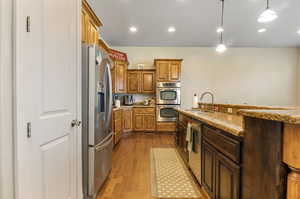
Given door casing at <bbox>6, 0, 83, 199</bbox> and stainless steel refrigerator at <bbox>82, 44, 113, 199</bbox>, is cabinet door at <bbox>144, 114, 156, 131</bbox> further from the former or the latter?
door casing at <bbox>6, 0, 83, 199</bbox>

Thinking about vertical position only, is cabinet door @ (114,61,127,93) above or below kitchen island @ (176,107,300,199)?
above

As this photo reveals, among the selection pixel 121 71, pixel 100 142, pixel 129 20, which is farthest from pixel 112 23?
pixel 100 142

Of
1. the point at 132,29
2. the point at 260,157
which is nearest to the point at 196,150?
the point at 260,157

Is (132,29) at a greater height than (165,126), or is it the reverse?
(132,29)

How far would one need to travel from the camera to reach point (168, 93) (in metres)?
5.62

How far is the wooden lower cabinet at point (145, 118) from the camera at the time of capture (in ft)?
18.6

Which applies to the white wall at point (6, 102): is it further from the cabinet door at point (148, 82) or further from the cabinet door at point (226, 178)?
the cabinet door at point (148, 82)

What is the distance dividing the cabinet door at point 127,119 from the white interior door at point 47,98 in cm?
372

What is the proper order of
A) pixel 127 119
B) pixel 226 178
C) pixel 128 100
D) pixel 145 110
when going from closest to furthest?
pixel 226 178 → pixel 127 119 → pixel 145 110 → pixel 128 100

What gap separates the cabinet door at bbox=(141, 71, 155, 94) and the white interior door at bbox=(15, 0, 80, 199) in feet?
13.9

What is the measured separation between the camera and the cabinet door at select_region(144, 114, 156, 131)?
5.68m

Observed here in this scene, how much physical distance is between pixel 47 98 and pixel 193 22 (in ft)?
13.4

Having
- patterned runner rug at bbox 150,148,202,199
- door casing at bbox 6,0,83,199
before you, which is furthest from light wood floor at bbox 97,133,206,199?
door casing at bbox 6,0,83,199

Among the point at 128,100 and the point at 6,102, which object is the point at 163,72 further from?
the point at 6,102
